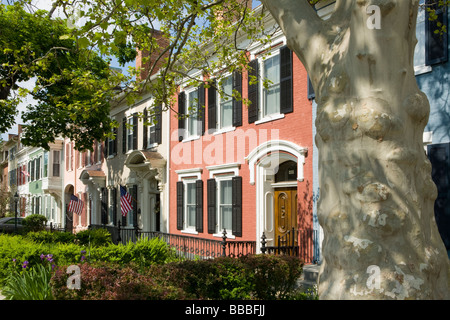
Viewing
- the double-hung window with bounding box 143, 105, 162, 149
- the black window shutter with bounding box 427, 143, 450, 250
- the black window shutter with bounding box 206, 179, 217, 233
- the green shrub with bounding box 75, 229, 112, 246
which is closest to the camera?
the black window shutter with bounding box 427, 143, 450, 250

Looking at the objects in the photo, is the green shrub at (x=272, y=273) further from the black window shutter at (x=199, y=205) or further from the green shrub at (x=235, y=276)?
the black window shutter at (x=199, y=205)

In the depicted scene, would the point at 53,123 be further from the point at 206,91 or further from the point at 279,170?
the point at 279,170

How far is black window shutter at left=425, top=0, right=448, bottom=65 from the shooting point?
9031 mm

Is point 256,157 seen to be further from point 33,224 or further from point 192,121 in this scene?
point 33,224

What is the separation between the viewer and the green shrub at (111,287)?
197 inches

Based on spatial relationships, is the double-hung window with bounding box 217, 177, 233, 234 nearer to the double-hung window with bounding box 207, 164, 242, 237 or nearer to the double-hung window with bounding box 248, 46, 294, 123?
the double-hung window with bounding box 207, 164, 242, 237

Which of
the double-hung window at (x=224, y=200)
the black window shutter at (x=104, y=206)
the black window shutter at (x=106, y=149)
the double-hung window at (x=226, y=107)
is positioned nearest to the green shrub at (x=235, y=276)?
the double-hung window at (x=224, y=200)

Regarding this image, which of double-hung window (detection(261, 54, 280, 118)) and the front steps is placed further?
double-hung window (detection(261, 54, 280, 118))

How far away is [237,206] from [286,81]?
4288 mm

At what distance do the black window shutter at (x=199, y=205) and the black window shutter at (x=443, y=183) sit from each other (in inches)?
363

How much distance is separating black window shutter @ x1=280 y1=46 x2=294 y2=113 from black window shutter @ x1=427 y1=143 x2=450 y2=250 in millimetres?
4466

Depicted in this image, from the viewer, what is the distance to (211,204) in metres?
16.0

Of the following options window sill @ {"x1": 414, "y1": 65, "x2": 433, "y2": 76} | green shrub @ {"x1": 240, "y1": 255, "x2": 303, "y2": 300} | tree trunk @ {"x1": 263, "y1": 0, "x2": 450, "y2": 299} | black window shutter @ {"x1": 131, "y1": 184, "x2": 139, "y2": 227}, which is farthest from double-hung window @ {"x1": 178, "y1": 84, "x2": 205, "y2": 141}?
tree trunk @ {"x1": 263, "y1": 0, "x2": 450, "y2": 299}
